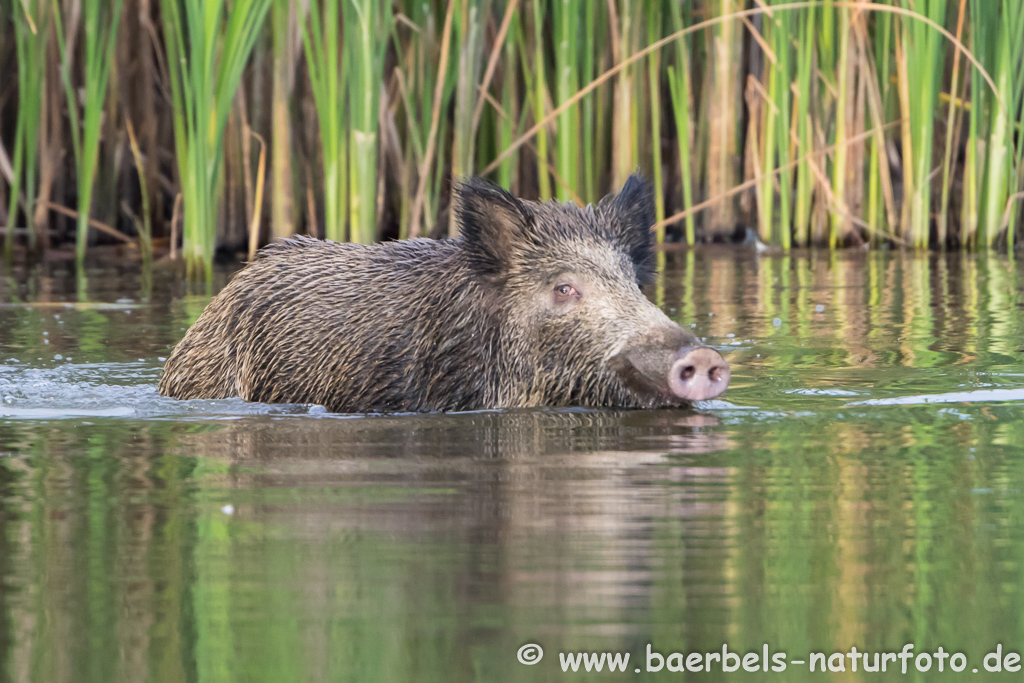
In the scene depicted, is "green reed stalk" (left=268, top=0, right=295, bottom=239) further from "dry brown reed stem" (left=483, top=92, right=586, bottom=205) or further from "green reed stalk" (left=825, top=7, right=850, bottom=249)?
"green reed stalk" (left=825, top=7, right=850, bottom=249)

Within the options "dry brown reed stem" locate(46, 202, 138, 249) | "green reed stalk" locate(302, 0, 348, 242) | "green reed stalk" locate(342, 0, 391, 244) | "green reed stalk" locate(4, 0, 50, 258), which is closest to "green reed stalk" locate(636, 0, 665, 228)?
"green reed stalk" locate(342, 0, 391, 244)

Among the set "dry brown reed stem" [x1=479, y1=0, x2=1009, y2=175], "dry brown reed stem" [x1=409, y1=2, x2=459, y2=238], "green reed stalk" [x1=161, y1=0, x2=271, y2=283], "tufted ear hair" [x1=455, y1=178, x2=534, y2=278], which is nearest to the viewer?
"tufted ear hair" [x1=455, y1=178, x2=534, y2=278]

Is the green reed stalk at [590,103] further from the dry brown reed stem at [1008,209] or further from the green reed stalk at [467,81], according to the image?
the dry brown reed stem at [1008,209]

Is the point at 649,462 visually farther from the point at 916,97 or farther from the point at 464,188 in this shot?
the point at 916,97

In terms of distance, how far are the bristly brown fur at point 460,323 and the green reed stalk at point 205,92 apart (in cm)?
275

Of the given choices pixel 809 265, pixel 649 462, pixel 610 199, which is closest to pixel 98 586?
pixel 649 462

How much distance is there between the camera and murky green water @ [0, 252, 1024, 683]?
9.48 feet

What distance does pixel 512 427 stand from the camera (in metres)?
5.76

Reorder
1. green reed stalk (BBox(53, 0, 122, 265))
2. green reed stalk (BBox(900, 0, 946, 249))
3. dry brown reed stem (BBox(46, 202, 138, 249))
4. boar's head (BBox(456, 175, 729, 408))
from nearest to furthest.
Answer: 1. boar's head (BBox(456, 175, 729, 408))
2. green reed stalk (BBox(53, 0, 122, 265))
3. green reed stalk (BBox(900, 0, 946, 249))
4. dry brown reed stem (BBox(46, 202, 138, 249))

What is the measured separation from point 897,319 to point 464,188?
10.4ft

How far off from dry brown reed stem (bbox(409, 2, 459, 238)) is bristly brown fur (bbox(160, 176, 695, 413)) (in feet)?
13.6

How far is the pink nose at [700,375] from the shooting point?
5660 mm

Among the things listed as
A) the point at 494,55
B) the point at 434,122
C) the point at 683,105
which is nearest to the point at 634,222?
the point at 434,122

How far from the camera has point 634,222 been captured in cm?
676
